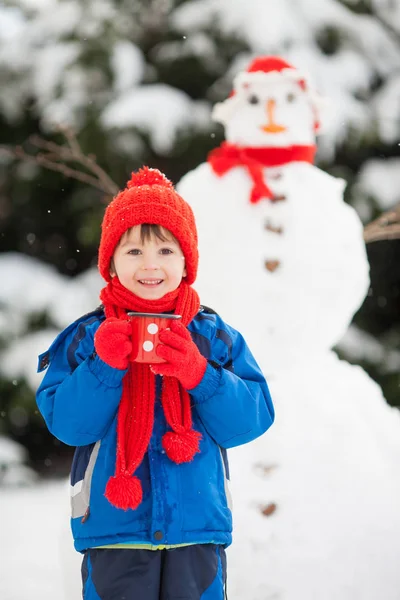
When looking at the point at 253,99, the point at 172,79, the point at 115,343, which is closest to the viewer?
the point at 115,343

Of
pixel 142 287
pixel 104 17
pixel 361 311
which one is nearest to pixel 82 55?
pixel 104 17

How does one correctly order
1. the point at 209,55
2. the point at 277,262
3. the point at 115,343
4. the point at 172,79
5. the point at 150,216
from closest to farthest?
the point at 115,343
the point at 150,216
the point at 277,262
the point at 209,55
the point at 172,79

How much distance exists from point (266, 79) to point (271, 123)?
0.14 meters

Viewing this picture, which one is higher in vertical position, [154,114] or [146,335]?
[154,114]

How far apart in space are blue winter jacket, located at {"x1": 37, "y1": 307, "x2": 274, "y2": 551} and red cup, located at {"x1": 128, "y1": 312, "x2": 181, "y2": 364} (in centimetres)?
6

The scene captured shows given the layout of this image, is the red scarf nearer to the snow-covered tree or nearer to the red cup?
the red cup

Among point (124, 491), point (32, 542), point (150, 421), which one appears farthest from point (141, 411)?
point (32, 542)

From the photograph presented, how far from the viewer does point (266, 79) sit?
1946mm

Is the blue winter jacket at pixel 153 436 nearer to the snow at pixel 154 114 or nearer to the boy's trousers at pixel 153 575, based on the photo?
the boy's trousers at pixel 153 575

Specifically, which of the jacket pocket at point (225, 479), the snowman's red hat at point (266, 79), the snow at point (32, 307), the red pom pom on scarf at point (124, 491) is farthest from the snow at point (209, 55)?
the red pom pom on scarf at point (124, 491)

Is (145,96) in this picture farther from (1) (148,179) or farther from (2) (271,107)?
(1) (148,179)

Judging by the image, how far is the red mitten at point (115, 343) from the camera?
1.07 metres

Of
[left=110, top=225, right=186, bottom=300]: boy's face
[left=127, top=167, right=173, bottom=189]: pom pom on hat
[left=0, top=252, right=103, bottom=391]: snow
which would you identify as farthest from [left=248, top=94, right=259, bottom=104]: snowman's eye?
[left=0, top=252, right=103, bottom=391]: snow

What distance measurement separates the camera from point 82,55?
10.3ft
